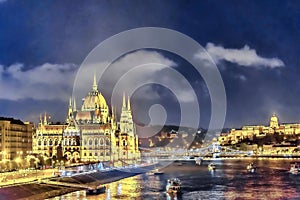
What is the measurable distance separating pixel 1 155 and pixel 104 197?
20.2m

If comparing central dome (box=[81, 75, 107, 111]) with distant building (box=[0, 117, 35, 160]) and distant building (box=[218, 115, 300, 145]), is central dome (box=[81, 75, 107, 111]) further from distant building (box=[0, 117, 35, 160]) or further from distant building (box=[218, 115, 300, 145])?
distant building (box=[218, 115, 300, 145])

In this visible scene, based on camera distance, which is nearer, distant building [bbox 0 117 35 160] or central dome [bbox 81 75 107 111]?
distant building [bbox 0 117 35 160]

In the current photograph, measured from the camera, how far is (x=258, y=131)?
162 meters

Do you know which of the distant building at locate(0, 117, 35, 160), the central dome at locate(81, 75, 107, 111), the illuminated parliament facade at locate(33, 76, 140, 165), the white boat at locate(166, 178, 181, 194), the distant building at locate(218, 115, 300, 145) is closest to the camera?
the white boat at locate(166, 178, 181, 194)

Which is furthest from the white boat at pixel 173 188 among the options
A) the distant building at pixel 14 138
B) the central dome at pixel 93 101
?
the central dome at pixel 93 101

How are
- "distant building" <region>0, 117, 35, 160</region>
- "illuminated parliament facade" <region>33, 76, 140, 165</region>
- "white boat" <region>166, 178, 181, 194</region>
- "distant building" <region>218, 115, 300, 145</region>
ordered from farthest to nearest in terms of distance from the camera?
"distant building" <region>218, 115, 300, 145</region>
"illuminated parliament facade" <region>33, 76, 140, 165</region>
"distant building" <region>0, 117, 35, 160</region>
"white boat" <region>166, 178, 181, 194</region>

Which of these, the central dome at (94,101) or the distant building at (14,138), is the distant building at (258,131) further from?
the distant building at (14,138)

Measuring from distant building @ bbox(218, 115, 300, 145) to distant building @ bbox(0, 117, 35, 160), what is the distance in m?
103

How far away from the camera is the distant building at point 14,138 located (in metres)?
55.0

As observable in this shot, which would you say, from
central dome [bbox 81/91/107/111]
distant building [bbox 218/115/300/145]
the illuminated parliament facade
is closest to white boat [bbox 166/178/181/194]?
the illuminated parliament facade

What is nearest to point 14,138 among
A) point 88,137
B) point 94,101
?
point 88,137

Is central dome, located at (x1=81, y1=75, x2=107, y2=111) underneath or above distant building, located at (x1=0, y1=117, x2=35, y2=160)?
above

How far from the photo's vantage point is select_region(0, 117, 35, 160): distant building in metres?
55.0

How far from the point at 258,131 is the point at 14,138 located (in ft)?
371
